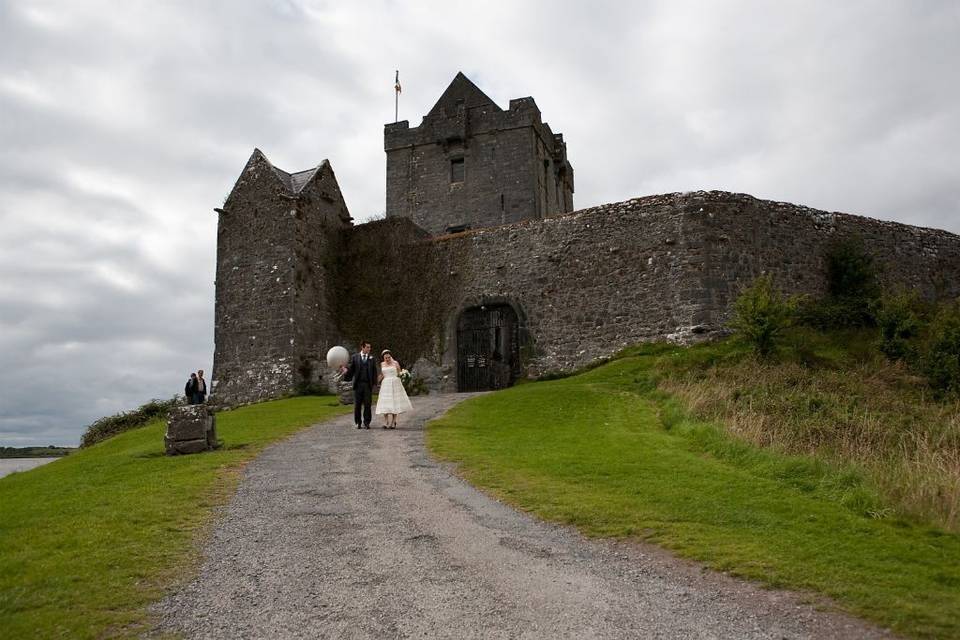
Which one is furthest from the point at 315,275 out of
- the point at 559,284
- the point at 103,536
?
the point at 103,536

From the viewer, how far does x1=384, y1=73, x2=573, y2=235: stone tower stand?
118ft

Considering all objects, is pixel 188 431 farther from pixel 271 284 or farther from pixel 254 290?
pixel 254 290

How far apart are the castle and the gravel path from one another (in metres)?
15.3

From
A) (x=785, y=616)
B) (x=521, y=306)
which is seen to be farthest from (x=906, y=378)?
(x=785, y=616)

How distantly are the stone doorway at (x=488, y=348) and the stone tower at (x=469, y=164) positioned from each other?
10197 mm

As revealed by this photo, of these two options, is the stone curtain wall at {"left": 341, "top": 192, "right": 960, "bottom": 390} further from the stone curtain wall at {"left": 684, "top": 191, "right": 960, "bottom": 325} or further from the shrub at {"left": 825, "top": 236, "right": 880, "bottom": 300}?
the shrub at {"left": 825, "top": 236, "right": 880, "bottom": 300}

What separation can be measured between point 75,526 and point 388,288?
20.1 m

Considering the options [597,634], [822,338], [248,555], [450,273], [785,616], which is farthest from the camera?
[450,273]

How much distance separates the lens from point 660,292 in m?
23.3

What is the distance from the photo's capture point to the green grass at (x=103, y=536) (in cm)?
570

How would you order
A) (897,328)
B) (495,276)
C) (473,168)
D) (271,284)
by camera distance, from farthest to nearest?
(473,168) < (271,284) < (495,276) < (897,328)

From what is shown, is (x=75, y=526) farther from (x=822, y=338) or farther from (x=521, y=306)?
(x=822, y=338)

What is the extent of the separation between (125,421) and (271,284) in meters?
7.69

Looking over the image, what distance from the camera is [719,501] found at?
8844 mm
